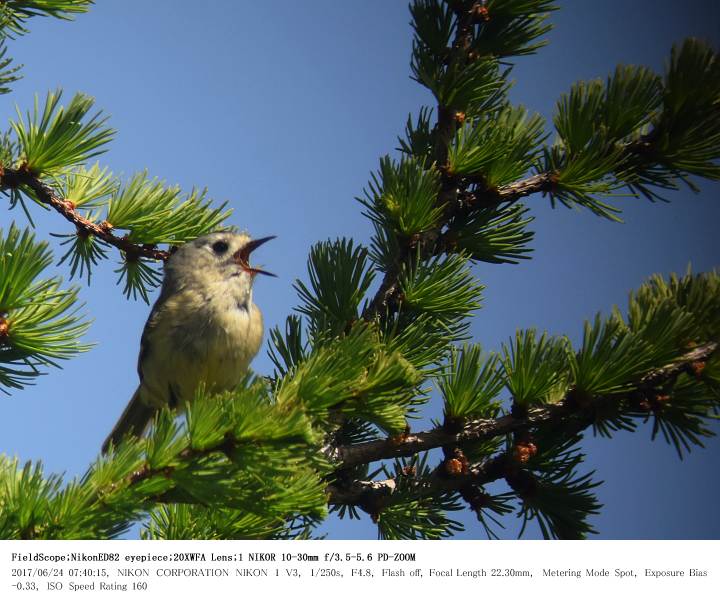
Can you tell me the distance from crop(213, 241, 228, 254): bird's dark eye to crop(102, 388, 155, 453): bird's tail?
2.05 ft

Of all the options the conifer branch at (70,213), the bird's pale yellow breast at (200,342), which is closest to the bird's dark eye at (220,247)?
the bird's pale yellow breast at (200,342)

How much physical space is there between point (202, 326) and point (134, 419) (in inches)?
25.0

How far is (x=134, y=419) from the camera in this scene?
2.96 meters

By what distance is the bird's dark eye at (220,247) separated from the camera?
266 centimetres

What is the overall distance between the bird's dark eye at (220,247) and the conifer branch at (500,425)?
1155 millimetres

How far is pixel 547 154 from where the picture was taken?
75.9 inches

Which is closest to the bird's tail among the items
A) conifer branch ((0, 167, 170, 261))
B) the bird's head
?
the bird's head

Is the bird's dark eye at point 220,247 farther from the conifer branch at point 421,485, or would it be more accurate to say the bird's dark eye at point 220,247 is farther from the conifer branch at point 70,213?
the conifer branch at point 421,485

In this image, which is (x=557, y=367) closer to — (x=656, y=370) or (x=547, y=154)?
(x=656, y=370)

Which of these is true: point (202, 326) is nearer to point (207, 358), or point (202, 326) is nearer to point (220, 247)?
point (207, 358)

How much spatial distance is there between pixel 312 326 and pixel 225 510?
52 cm

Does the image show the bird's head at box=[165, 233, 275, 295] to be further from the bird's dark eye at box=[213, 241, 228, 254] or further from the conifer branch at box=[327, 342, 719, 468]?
the conifer branch at box=[327, 342, 719, 468]

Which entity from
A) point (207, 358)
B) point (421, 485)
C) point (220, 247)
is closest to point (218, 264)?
point (220, 247)
